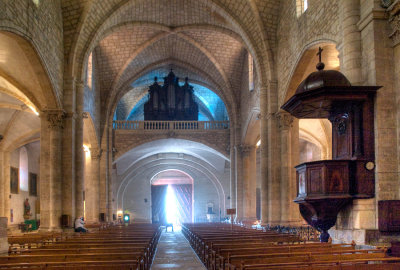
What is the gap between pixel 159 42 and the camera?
968 inches

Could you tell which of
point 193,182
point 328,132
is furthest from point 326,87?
point 193,182

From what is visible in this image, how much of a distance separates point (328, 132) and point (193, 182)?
552 inches

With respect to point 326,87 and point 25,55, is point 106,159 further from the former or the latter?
point 326,87

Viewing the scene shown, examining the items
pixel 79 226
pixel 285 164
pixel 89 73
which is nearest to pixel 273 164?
pixel 285 164

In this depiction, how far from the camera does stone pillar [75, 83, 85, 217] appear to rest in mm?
16984

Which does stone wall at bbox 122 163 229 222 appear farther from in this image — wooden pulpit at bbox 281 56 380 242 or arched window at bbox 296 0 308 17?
wooden pulpit at bbox 281 56 380 242

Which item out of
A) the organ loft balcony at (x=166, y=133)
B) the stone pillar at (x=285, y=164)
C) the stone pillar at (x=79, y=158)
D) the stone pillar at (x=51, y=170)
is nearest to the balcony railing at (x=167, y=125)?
the organ loft balcony at (x=166, y=133)

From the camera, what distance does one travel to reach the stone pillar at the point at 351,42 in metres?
10.2

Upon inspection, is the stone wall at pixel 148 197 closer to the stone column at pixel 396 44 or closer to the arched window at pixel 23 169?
the arched window at pixel 23 169

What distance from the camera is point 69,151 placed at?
54.3ft

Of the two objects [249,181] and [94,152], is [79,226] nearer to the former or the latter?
[94,152]

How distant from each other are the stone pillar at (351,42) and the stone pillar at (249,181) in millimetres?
15696

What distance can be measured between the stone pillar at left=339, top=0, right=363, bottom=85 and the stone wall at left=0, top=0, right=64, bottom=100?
8.14m

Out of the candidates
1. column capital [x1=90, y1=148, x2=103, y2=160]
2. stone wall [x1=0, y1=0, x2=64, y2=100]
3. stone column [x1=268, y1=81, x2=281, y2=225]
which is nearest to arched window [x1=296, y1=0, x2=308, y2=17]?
stone column [x1=268, y1=81, x2=281, y2=225]
